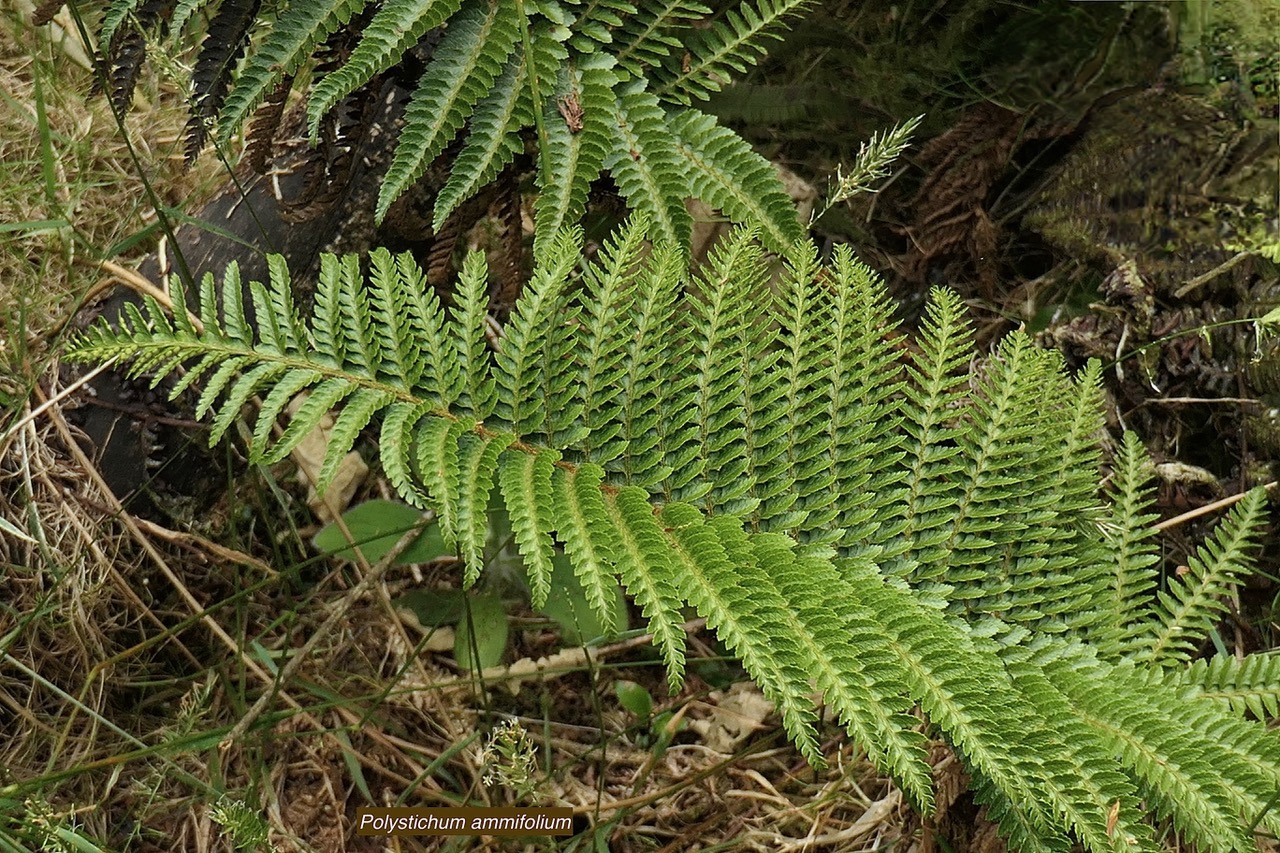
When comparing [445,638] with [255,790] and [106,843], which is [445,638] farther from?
[106,843]

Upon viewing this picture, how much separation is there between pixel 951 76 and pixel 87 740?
261 centimetres

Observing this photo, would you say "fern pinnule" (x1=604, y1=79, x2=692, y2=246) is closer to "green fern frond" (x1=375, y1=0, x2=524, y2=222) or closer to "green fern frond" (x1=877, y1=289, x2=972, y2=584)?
"green fern frond" (x1=375, y1=0, x2=524, y2=222)

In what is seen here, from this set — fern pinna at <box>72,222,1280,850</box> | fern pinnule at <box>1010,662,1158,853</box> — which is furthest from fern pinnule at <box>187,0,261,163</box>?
fern pinnule at <box>1010,662,1158,853</box>

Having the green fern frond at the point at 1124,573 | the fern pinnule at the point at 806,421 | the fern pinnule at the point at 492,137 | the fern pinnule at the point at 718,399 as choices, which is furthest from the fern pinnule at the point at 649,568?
the green fern frond at the point at 1124,573

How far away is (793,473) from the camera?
1746 millimetres

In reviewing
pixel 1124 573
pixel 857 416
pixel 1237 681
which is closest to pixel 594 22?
pixel 857 416

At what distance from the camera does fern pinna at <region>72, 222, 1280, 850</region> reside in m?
1.59

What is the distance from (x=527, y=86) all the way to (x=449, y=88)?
0.15 m

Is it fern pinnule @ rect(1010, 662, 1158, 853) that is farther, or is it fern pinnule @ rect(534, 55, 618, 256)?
fern pinnule @ rect(534, 55, 618, 256)

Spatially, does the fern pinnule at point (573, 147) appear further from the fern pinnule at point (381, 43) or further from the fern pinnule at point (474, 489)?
the fern pinnule at point (474, 489)

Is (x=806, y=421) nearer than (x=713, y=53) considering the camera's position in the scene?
Yes

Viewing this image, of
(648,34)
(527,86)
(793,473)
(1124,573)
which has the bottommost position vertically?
(1124,573)

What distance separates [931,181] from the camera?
2652mm

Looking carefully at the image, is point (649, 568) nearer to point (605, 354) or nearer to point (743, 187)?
point (605, 354)
